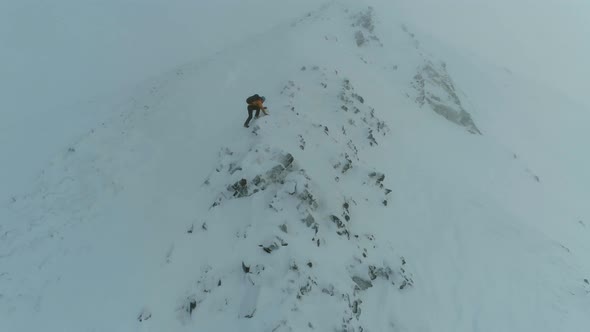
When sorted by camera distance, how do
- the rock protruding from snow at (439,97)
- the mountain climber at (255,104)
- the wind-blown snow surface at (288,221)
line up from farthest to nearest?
the rock protruding from snow at (439,97), the mountain climber at (255,104), the wind-blown snow surface at (288,221)

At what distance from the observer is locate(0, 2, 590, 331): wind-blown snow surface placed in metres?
12.2

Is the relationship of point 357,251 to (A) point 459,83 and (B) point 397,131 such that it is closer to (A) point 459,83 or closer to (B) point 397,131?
(B) point 397,131

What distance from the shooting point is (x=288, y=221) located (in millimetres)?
13281

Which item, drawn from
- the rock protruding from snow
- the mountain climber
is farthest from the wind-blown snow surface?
the rock protruding from snow

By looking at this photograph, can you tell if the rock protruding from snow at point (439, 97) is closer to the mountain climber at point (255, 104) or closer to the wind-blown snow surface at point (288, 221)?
the wind-blown snow surface at point (288, 221)

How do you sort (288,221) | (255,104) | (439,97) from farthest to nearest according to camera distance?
(439,97) → (255,104) → (288,221)

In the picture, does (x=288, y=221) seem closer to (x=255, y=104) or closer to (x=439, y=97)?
(x=255, y=104)

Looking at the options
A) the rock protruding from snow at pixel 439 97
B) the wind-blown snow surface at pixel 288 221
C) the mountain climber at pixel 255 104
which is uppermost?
the mountain climber at pixel 255 104

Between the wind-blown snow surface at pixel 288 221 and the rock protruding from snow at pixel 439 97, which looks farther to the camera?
the rock protruding from snow at pixel 439 97

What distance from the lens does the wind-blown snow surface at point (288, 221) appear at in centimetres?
1216

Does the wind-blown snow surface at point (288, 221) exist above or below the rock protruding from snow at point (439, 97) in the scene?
above

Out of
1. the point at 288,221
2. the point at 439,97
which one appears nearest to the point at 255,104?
the point at 288,221

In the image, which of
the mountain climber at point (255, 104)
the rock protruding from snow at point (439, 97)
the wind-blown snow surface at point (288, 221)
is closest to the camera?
the wind-blown snow surface at point (288, 221)

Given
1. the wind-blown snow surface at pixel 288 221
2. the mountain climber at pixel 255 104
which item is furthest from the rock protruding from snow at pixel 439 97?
the mountain climber at pixel 255 104
